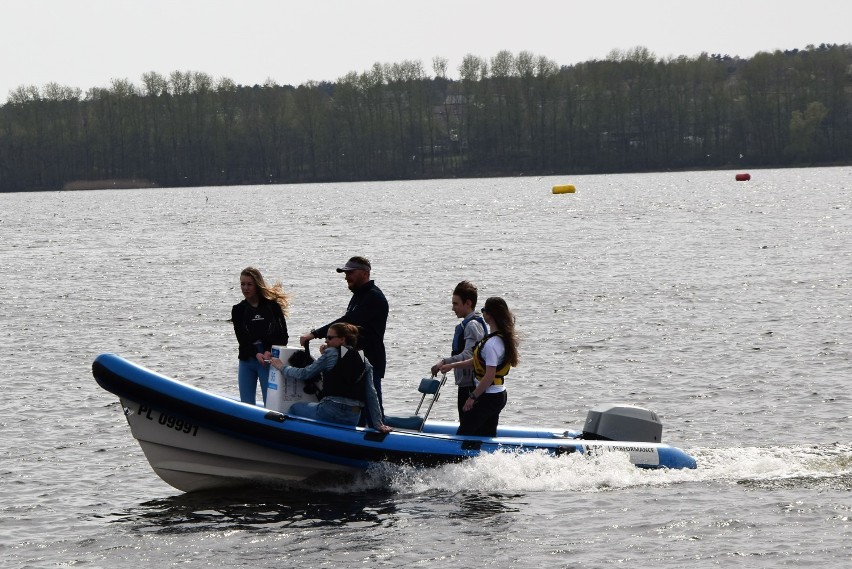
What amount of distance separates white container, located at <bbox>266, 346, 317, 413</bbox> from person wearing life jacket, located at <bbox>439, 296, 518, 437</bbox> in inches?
57.3

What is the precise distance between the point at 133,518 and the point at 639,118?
134 meters

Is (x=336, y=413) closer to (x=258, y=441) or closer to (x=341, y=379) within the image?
(x=341, y=379)

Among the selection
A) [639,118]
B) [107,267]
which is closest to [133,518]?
[107,267]

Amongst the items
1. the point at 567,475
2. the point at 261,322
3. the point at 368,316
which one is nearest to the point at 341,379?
the point at 368,316

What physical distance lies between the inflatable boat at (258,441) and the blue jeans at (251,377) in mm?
A: 197

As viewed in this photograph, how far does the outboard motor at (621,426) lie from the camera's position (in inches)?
498

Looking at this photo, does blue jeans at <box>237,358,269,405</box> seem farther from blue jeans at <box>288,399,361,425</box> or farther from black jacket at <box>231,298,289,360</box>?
blue jeans at <box>288,399,361,425</box>

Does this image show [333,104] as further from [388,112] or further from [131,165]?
[131,165]

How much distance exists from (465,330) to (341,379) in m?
1.17

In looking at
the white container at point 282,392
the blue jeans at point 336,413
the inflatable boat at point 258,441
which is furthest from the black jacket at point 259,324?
the blue jeans at point 336,413

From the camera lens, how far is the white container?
11773 mm

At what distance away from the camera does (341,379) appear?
37.6 feet

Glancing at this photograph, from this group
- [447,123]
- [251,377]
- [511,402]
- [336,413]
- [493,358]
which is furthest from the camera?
[447,123]

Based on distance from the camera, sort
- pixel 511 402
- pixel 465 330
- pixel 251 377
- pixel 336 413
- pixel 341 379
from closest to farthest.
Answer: pixel 465 330 < pixel 341 379 < pixel 336 413 < pixel 251 377 < pixel 511 402
